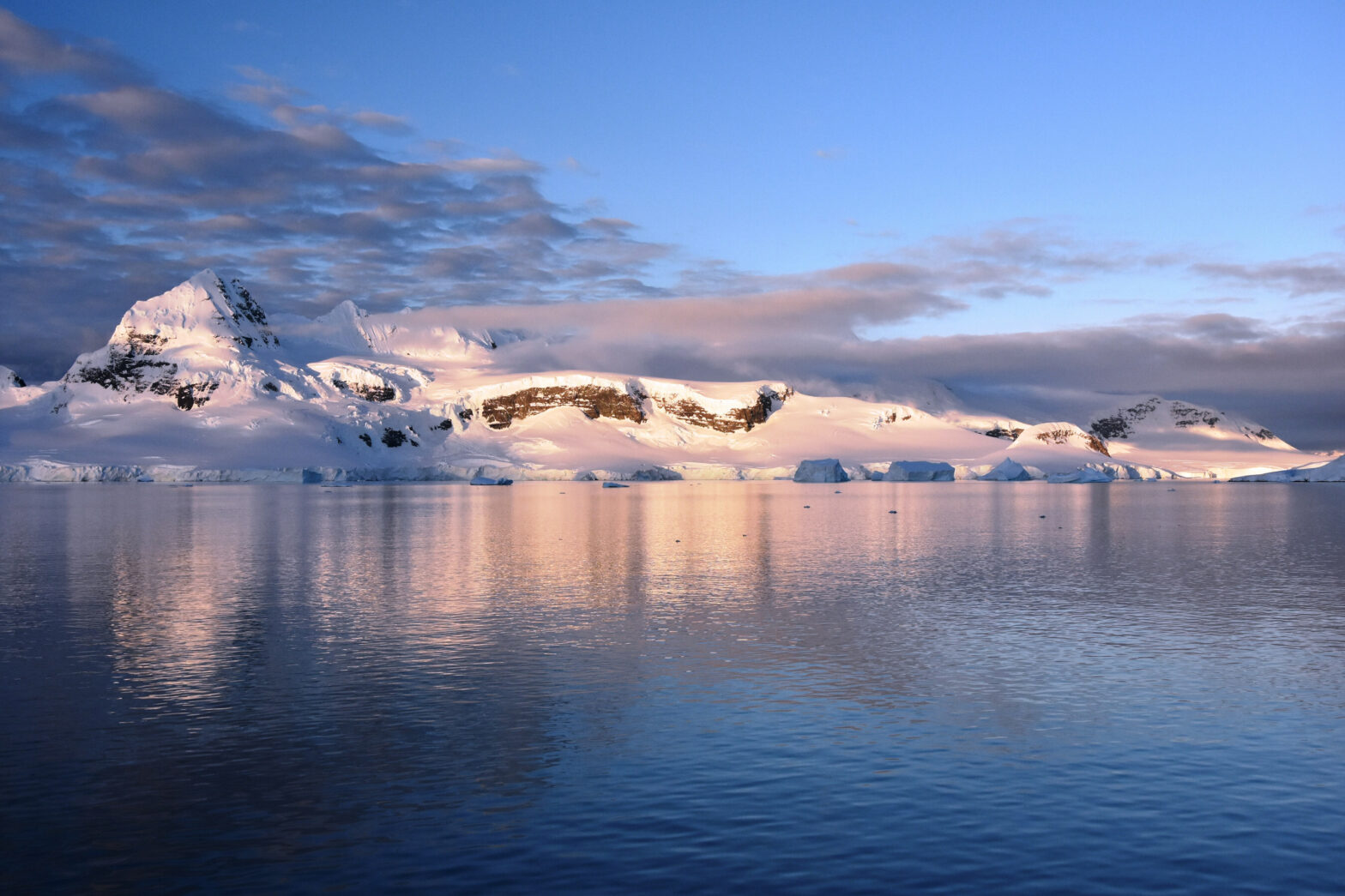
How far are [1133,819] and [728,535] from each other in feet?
164

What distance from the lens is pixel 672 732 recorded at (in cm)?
1748

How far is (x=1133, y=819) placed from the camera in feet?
43.8

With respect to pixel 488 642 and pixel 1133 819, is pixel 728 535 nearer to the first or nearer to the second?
pixel 488 642

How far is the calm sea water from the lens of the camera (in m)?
12.2

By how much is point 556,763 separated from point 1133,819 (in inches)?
307

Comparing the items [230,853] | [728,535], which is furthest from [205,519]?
[230,853]

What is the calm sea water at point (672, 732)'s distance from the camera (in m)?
12.2

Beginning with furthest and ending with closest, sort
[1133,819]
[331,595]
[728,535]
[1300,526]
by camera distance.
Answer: [1300,526]
[728,535]
[331,595]
[1133,819]

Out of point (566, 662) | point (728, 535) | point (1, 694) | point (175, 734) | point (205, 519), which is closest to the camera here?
point (175, 734)

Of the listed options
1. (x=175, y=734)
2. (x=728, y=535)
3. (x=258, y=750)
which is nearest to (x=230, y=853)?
(x=258, y=750)

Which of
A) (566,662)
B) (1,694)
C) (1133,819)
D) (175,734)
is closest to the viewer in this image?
(1133,819)

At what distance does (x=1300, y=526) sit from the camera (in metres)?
73.0

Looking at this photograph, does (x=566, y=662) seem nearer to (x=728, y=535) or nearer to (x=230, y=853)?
(x=230, y=853)

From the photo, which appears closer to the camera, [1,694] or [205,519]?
[1,694]
